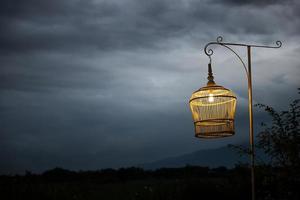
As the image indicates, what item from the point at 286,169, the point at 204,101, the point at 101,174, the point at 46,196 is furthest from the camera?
the point at 101,174

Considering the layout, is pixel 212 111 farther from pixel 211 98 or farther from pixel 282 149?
pixel 282 149

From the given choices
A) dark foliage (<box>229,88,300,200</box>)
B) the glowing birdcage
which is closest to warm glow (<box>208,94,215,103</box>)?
the glowing birdcage

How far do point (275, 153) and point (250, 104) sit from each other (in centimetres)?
92

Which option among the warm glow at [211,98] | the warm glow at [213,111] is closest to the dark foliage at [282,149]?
the warm glow at [213,111]

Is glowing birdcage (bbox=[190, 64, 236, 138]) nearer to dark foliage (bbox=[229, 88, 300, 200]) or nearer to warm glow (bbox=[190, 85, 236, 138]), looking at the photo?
warm glow (bbox=[190, 85, 236, 138])

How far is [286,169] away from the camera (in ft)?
21.9

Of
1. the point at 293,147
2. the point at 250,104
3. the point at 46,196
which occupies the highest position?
the point at 250,104

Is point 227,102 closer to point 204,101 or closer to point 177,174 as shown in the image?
point 204,101

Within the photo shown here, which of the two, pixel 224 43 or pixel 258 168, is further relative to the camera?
pixel 258 168

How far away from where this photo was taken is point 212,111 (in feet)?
20.7

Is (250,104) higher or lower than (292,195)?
higher

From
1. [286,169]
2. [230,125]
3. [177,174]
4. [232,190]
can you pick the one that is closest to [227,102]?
[230,125]

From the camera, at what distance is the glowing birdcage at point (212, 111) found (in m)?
6.14

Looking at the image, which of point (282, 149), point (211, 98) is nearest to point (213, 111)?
point (211, 98)
